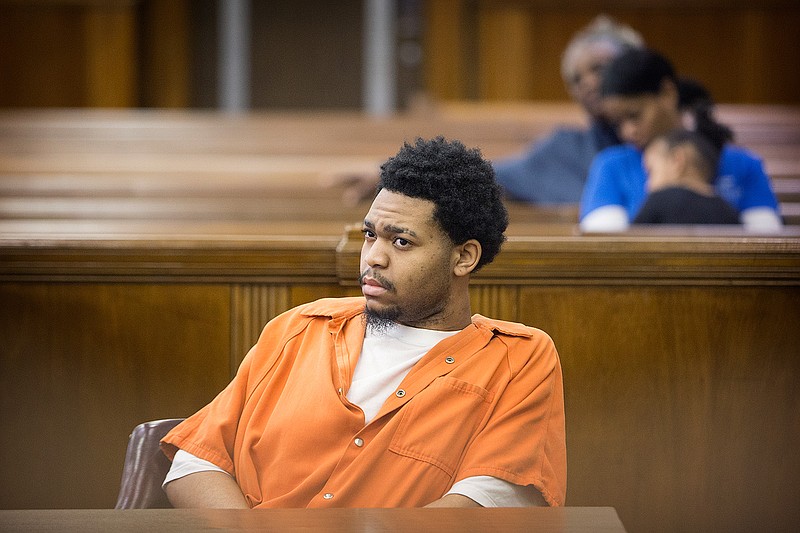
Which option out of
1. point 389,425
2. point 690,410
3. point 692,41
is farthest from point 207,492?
point 692,41

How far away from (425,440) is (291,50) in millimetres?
6858

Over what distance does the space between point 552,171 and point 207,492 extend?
2.56 metres

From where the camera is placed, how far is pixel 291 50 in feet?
25.7

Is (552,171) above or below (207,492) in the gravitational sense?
above

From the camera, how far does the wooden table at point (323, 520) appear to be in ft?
3.64

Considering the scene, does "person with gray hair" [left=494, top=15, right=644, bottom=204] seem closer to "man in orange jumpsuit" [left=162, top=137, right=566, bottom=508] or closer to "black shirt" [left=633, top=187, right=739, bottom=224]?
"black shirt" [left=633, top=187, right=739, bottom=224]

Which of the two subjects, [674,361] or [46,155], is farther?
[46,155]

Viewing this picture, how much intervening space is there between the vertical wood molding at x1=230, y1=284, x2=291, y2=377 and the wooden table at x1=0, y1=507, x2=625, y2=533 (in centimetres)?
51

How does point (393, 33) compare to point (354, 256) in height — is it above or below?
above

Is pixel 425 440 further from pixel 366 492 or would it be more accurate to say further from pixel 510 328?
pixel 510 328

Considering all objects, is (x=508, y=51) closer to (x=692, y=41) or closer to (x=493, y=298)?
(x=692, y=41)

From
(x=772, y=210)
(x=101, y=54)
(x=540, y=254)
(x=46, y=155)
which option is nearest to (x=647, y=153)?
(x=772, y=210)

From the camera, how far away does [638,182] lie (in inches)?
102

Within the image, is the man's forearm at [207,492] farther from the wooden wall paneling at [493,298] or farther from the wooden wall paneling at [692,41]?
the wooden wall paneling at [692,41]
